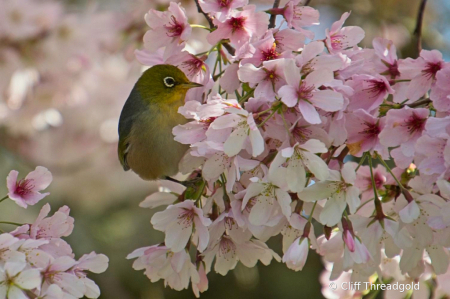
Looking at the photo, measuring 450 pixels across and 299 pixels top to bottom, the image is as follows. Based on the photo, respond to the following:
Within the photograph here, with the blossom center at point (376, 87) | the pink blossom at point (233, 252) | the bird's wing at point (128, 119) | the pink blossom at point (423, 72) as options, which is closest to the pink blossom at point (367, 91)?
the blossom center at point (376, 87)

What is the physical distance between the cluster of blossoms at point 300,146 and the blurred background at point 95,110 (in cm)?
178

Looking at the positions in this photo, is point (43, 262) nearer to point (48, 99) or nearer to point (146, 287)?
point (48, 99)

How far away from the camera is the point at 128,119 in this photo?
323 cm

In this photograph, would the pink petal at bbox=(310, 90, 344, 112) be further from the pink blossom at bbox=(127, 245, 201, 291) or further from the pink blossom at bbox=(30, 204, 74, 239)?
the pink blossom at bbox=(30, 204, 74, 239)

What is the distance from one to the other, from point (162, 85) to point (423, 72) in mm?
1510

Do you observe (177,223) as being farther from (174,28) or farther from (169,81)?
(169,81)

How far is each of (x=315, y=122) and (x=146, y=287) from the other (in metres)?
4.95

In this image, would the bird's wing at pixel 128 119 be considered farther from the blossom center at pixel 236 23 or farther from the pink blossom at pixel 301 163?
the pink blossom at pixel 301 163

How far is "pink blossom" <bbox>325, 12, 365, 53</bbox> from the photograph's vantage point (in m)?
1.98

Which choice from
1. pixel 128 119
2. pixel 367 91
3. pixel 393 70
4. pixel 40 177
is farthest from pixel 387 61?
pixel 128 119

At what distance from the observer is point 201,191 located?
2018 mm

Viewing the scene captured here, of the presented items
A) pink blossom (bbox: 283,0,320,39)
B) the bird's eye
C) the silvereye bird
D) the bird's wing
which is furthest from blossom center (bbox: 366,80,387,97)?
the bird's wing

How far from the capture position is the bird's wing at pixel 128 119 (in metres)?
3.19

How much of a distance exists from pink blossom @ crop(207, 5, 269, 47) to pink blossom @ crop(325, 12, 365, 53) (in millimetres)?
211
